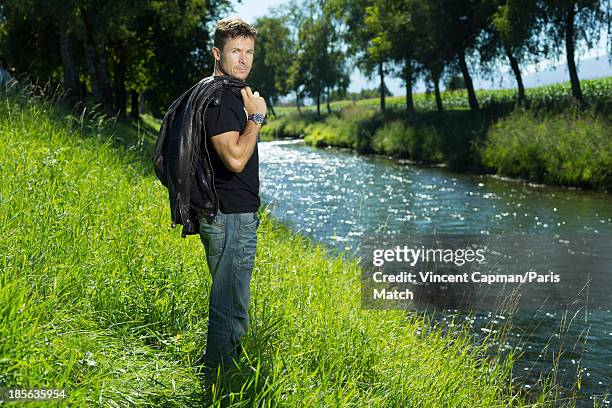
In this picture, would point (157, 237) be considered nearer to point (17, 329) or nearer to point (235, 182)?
point (235, 182)

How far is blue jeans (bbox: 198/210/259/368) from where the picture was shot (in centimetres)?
375

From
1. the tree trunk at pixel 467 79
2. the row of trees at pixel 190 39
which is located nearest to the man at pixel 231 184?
the row of trees at pixel 190 39

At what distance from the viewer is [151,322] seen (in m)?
4.51

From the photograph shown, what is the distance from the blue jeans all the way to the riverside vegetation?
1720 cm

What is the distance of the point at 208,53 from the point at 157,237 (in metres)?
24.8

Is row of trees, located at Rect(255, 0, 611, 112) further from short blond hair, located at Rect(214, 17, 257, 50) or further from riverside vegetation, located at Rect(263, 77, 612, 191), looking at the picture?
short blond hair, located at Rect(214, 17, 257, 50)

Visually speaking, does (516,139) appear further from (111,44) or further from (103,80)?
(111,44)

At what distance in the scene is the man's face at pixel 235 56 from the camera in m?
3.74

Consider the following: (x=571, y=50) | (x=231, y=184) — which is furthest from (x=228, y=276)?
(x=571, y=50)

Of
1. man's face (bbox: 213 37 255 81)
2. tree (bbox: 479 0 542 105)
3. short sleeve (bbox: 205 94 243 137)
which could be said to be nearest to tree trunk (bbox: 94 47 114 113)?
tree (bbox: 479 0 542 105)

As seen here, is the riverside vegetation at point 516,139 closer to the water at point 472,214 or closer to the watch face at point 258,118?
the water at point 472,214

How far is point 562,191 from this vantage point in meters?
19.5

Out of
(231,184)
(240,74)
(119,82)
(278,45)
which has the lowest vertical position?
(231,184)

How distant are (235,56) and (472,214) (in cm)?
1283
